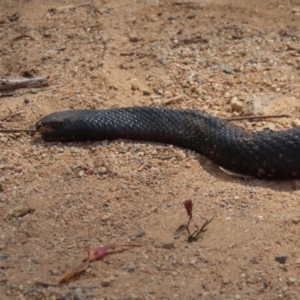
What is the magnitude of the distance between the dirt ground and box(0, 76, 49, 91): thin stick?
0.07 meters

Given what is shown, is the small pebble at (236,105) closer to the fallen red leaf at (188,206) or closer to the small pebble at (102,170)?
the small pebble at (102,170)

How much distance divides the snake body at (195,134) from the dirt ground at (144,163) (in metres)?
0.08

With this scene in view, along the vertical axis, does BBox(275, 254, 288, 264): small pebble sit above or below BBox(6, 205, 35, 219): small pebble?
above

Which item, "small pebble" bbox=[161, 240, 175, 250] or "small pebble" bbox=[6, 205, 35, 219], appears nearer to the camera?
"small pebble" bbox=[161, 240, 175, 250]

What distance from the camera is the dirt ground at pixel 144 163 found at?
333 centimetres

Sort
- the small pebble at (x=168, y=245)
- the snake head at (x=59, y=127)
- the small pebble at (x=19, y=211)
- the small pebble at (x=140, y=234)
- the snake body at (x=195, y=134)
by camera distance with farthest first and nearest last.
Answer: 1. the snake head at (x=59, y=127)
2. the snake body at (x=195, y=134)
3. the small pebble at (x=19, y=211)
4. the small pebble at (x=140, y=234)
5. the small pebble at (x=168, y=245)

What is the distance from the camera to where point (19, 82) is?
18.0 ft

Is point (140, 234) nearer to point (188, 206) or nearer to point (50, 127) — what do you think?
point (188, 206)

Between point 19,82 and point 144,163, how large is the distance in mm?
1609

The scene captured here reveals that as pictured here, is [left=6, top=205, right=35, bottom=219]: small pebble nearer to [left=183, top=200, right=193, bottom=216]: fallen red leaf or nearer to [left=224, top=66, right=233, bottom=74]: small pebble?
[left=183, top=200, right=193, bottom=216]: fallen red leaf

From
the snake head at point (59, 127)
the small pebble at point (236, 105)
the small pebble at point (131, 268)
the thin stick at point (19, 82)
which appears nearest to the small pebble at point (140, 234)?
the small pebble at point (131, 268)

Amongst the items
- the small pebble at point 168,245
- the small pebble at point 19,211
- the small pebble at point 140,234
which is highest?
the small pebble at point 168,245

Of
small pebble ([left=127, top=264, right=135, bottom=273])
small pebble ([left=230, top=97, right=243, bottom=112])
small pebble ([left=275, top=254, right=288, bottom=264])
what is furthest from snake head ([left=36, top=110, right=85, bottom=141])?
small pebble ([left=275, top=254, right=288, bottom=264])

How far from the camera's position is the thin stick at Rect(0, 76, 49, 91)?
18.0 ft
